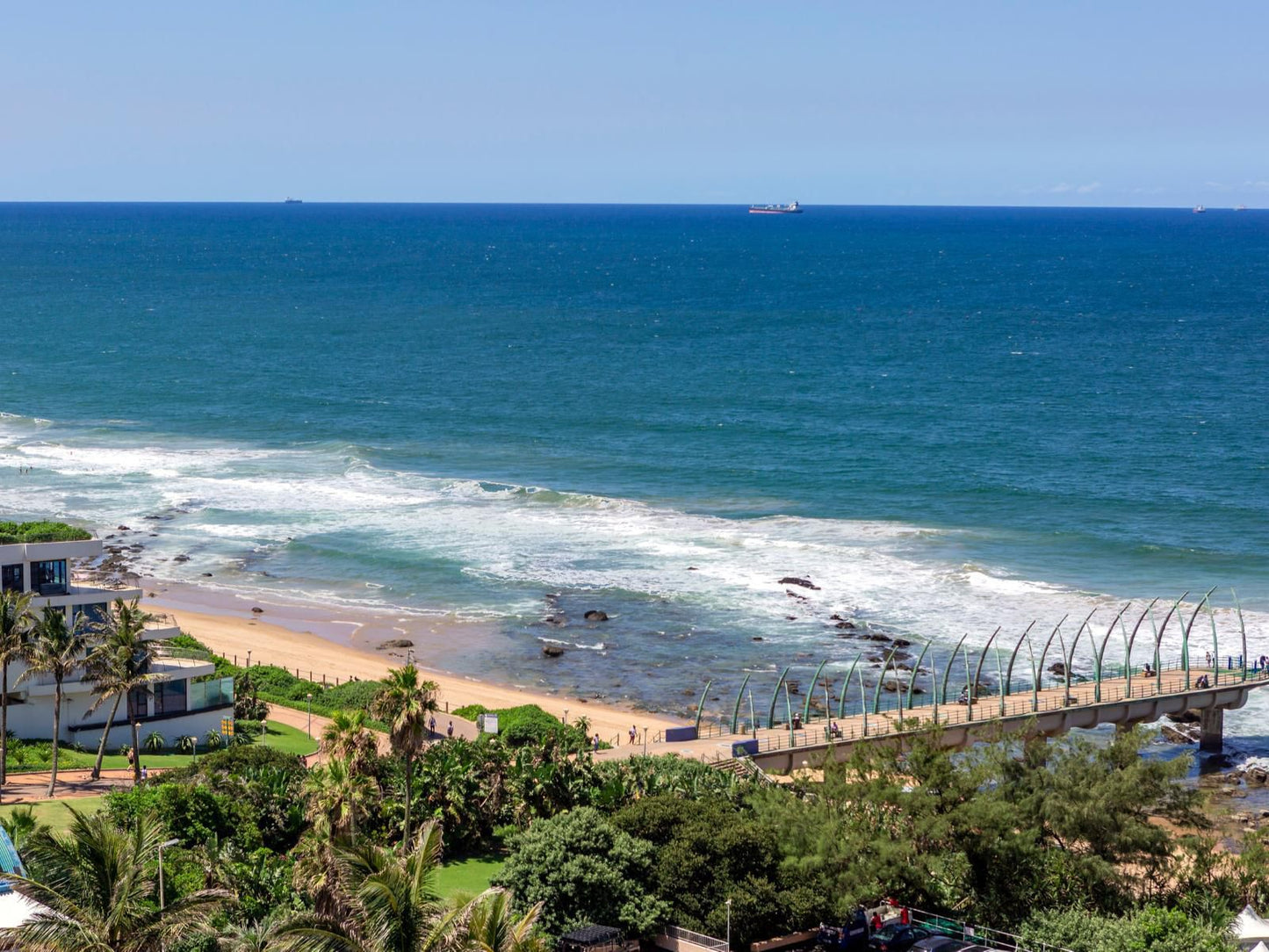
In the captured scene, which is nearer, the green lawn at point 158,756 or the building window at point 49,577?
the green lawn at point 158,756

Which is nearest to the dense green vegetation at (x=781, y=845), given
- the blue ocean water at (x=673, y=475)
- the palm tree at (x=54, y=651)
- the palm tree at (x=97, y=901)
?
the palm tree at (x=97, y=901)

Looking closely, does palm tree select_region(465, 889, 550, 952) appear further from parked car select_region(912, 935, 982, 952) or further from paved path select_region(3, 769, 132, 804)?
paved path select_region(3, 769, 132, 804)

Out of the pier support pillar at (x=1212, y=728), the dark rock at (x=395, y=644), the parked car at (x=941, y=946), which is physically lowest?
the dark rock at (x=395, y=644)

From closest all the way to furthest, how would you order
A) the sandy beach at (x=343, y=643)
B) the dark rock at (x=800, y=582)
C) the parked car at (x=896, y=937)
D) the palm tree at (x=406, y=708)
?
1. the parked car at (x=896, y=937)
2. the palm tree at (x=406, y=708)
3. the sandy beach at (x=343, y=643)
4. the dark rock at (x=800, y=582)

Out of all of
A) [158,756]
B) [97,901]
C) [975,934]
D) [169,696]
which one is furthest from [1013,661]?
[97,901]

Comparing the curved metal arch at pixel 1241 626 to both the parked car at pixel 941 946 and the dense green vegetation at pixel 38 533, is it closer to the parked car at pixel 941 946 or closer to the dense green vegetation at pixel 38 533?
the parked car at pixel 941 946

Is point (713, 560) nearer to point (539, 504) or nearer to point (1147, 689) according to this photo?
point (539, 504)
